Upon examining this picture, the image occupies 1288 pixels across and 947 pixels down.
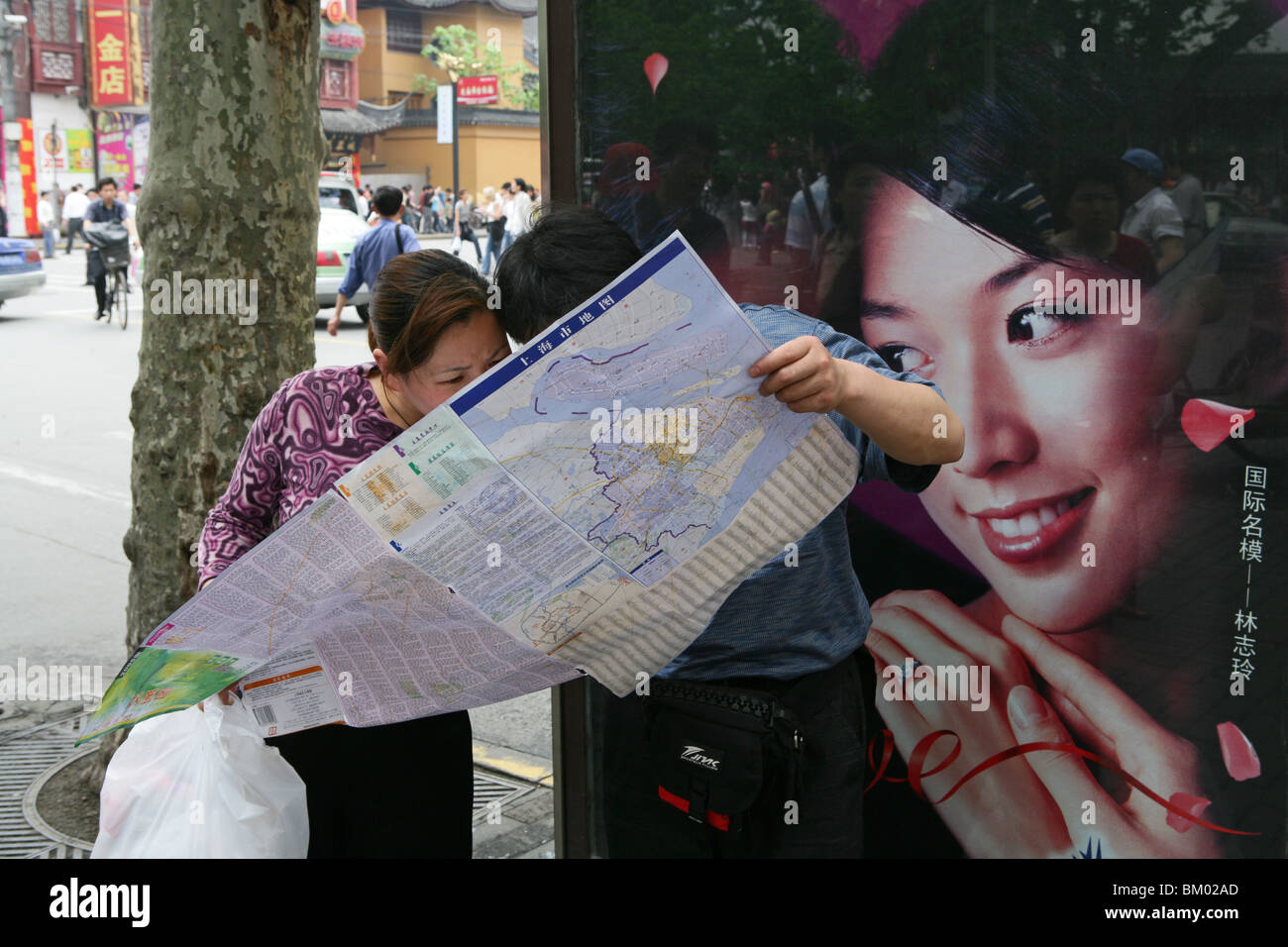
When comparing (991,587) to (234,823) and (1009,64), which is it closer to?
(1009,64)

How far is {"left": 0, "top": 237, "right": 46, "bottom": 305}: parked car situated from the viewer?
13953mm

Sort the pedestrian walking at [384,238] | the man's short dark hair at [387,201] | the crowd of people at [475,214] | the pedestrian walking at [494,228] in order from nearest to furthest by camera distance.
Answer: the man's short dark hair at [387,201]
the pedestrian walking at [384,238]
the crowd of people at [475,214]
the pedestrian walking at [494,228]

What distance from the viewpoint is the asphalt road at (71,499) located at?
4711 mm

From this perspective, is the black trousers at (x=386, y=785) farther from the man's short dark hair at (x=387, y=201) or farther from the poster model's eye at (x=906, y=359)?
the man's short dark hair at (x=387, y=201)

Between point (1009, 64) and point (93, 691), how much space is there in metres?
3.82

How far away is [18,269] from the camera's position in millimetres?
14109

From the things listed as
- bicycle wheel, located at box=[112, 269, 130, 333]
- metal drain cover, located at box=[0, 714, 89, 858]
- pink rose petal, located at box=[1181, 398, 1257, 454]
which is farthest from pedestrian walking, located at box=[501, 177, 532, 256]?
pink rose petal, located at box=[1181, 398, 1257, 454]

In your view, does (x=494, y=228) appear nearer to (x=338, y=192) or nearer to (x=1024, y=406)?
(x=338, y=192)

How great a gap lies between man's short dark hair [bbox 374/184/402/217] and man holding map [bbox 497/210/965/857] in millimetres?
6127

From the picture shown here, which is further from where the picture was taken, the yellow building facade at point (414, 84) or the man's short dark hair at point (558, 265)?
the yellow building facade at point (414, 84)

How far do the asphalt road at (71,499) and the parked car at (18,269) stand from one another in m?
0.46

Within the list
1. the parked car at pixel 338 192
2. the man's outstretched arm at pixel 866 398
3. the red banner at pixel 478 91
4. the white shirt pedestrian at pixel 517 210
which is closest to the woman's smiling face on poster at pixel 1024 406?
the man's outstretched arm at pixel 866 398

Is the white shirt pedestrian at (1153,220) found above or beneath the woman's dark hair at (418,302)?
above

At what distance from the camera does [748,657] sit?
72.9 inches
